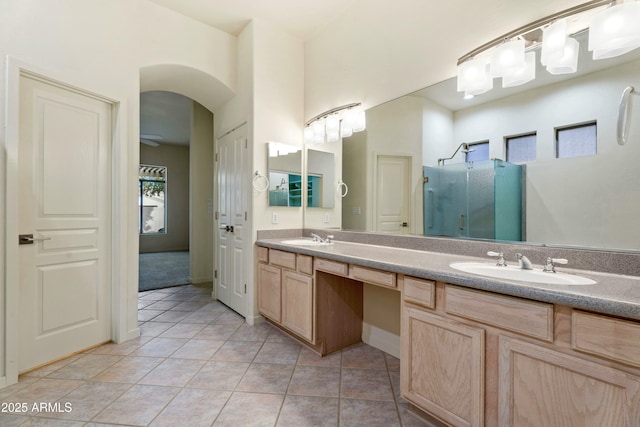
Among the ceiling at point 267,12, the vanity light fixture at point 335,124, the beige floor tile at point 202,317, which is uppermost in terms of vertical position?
the ceiling at point 267,12

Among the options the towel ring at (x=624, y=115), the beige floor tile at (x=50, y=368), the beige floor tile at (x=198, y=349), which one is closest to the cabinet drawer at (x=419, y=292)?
the towel ring at (x=624, y=115)

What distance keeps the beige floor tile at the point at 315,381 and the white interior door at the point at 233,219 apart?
119 centimetres

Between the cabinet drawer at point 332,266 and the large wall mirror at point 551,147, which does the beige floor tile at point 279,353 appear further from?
the large wall mirror at point 551,147

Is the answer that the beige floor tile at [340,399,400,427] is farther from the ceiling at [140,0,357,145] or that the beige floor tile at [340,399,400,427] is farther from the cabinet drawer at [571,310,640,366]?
the ceiling at [140,0,357,145]

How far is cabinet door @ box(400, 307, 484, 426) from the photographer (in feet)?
3.99

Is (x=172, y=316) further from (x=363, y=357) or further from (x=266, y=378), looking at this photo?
(x=363, y=357)

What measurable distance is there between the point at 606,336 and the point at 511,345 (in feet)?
0.95

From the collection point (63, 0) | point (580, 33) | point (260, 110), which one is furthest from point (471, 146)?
point (63, 0)

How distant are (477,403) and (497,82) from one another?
171 centimetres

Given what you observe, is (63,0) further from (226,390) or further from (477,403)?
(477,403)

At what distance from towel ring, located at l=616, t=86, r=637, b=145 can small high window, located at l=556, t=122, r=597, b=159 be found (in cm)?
8

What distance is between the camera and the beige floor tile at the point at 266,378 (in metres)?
1.79

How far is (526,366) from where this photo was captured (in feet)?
3.51

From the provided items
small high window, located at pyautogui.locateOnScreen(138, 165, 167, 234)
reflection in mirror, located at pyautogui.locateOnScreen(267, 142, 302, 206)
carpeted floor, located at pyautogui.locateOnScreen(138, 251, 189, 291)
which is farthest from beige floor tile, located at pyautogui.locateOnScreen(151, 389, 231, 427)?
small high window, located at pyautogui.locateOnScreen(138, 165, 167, 234)
